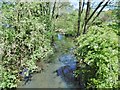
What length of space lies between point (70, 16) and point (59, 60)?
544 cm

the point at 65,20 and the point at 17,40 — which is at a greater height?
the point at 17,40

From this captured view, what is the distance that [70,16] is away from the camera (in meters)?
13.0

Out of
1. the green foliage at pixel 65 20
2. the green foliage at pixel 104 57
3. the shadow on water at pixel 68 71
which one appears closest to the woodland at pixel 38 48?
the green foliage at pixel 104 57

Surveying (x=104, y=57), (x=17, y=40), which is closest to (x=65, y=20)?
(x=17, y=40)

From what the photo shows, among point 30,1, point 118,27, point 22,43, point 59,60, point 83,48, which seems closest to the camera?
point 83,48

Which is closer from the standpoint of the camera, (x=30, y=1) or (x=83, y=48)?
(x=83, y=48)

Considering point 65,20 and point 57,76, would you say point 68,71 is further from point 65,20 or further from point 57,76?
point 65,20

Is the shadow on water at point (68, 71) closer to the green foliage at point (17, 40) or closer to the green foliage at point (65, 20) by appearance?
the green foliage at point (17, 40)

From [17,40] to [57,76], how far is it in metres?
1.95

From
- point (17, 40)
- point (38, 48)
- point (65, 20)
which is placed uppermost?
point (17, 40)

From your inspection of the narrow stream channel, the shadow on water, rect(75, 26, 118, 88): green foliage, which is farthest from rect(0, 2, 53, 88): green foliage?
rect(75, 26, 118, 88): green foliage

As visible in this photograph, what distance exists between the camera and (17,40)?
5.66 meters

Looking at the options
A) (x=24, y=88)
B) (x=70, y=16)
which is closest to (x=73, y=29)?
(x=70, y=16)

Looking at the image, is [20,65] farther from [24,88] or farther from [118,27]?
[118,27]
